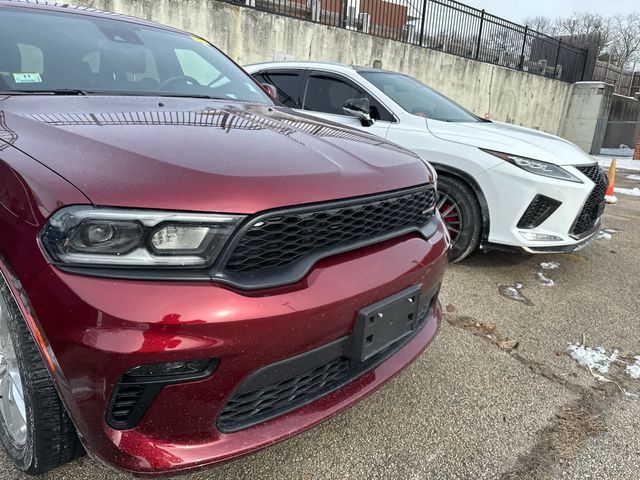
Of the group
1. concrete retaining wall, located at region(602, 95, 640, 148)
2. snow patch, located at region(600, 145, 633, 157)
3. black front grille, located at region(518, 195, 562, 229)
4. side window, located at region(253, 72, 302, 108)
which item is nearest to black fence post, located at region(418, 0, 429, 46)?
side window, located at region(253, 72, 302, 108)

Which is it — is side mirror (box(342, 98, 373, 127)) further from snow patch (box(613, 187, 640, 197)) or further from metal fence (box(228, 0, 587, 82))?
snow patch (box(613, 187, 640, 197))

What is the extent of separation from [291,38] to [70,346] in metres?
8.94

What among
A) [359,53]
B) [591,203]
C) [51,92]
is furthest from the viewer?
[359,53]

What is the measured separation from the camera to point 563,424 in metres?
2.09

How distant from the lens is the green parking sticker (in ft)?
6.56

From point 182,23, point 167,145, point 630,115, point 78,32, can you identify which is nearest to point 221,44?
point 182,23

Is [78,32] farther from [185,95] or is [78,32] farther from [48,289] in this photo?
[48,289]

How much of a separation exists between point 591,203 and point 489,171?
900 millimetres

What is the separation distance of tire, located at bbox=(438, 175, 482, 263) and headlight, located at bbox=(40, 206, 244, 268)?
2673mm

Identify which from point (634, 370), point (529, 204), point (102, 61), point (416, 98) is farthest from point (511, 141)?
point (102, 61)

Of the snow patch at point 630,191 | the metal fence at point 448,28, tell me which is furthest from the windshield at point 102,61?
the snow patch at point 630,191

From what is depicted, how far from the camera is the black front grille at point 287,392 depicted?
1367mm

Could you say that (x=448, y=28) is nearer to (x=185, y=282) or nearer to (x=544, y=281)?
(x=544, y=281)

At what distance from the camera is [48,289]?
3.88ft
